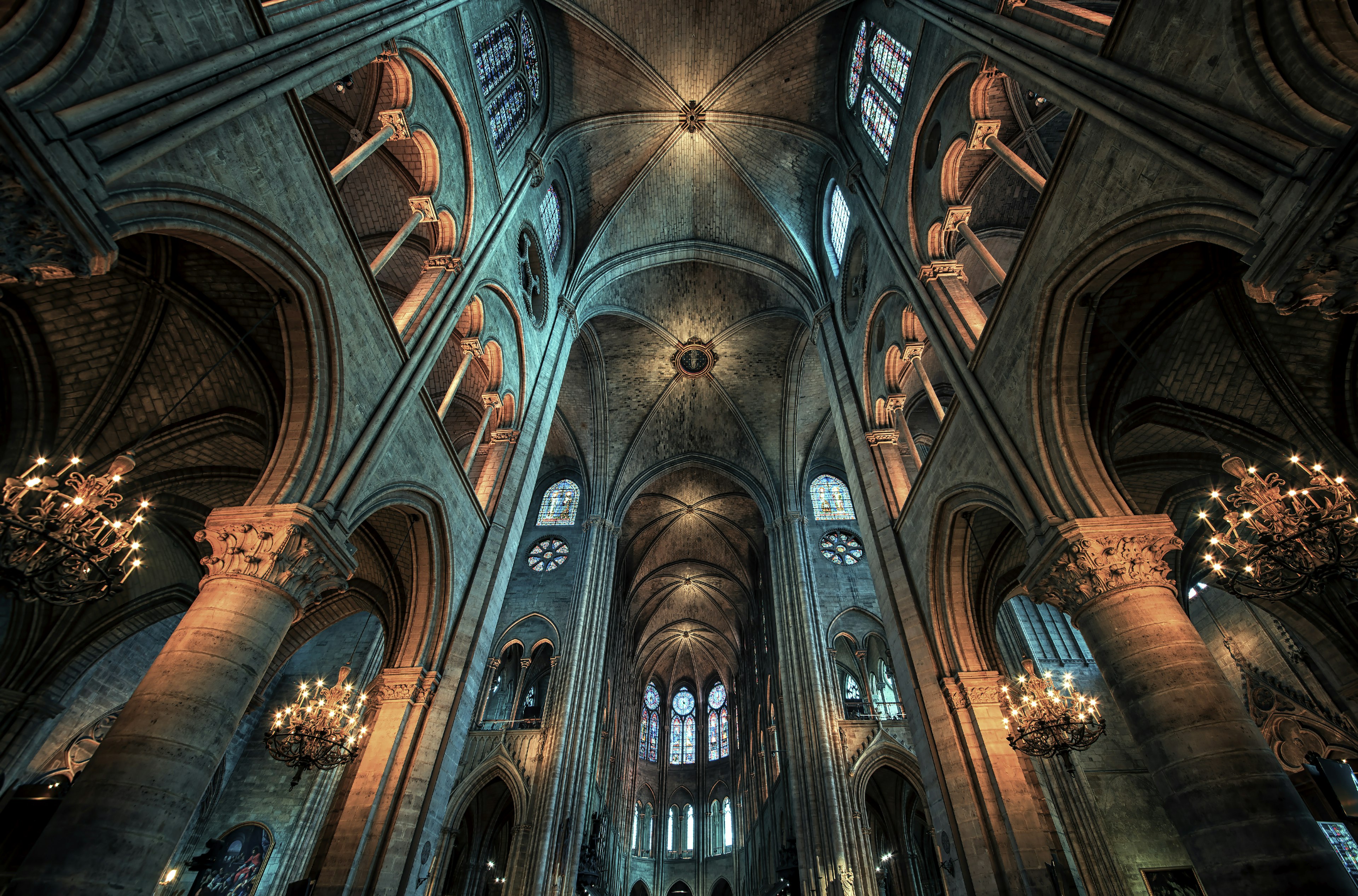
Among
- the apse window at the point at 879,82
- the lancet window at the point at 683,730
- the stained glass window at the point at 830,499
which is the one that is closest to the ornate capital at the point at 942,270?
the apse window at the point at 879,82

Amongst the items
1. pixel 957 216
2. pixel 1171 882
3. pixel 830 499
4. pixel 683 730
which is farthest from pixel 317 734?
pixel 683 730

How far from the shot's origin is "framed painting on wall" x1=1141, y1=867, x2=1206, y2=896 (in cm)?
1093

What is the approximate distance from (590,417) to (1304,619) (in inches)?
760

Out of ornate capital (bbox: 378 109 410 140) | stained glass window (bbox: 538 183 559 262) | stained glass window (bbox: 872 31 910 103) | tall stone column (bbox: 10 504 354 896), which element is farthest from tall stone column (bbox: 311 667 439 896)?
stained glass window (bbox: 872 31 910 103)

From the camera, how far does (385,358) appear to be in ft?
25.6

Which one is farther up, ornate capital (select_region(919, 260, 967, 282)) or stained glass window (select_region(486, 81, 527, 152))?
stained glass window (select_region(486, 81, 527, 152))

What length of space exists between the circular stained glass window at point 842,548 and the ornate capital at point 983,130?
14705 millimetres

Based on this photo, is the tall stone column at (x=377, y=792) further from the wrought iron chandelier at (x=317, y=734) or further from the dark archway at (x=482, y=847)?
the dark archway at (x=482, y=847)

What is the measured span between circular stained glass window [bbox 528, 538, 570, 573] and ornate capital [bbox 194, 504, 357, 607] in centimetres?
1528

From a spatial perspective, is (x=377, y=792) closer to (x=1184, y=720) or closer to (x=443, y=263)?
(x=443, y=263)

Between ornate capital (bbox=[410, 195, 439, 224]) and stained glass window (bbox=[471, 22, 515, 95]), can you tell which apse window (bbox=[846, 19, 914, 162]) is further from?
ornate capital (bbox=[410, 195, 439, 224])

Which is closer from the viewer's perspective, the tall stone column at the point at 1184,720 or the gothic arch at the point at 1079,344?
the tall stone column at the point at 1184,720

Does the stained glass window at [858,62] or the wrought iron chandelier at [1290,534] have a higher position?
the stained glass window at [858,62]

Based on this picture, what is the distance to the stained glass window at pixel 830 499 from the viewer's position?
887 inches
